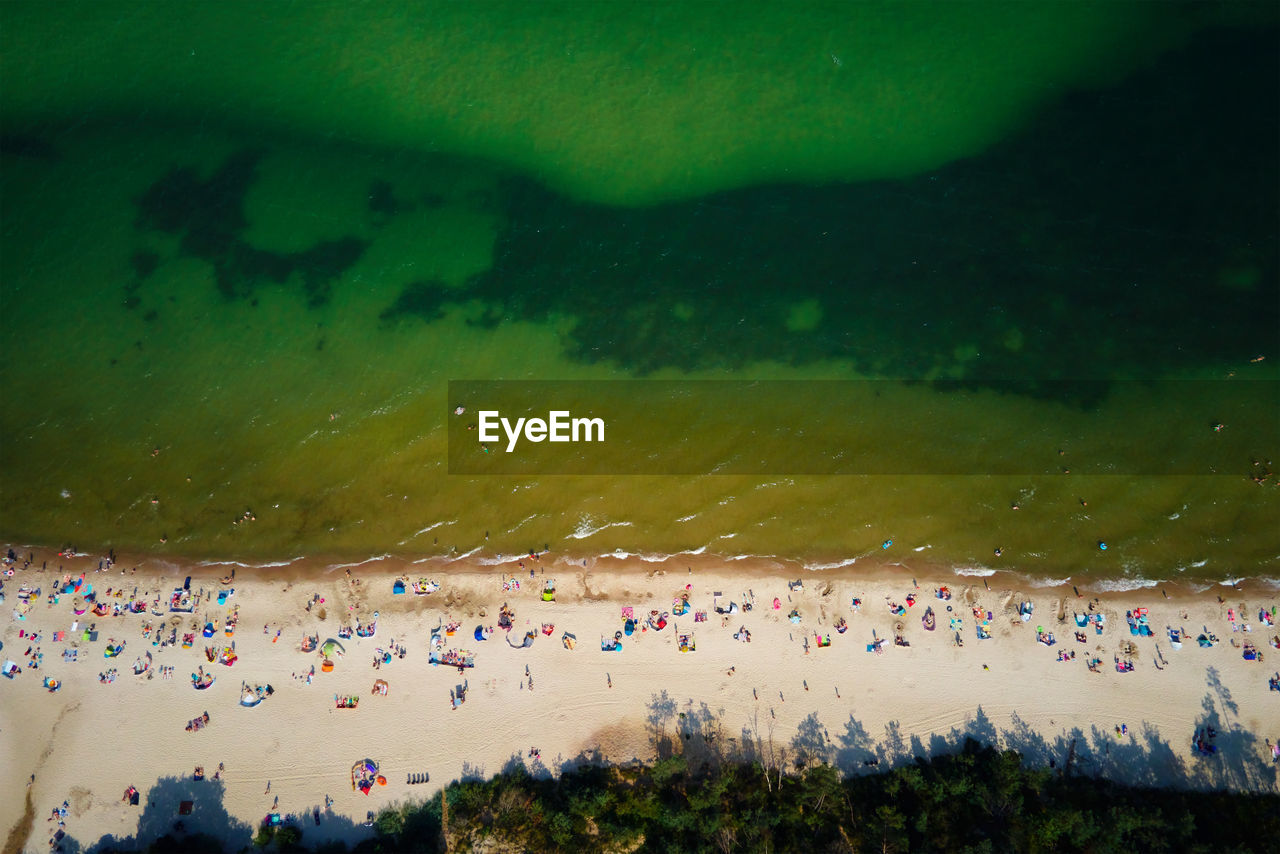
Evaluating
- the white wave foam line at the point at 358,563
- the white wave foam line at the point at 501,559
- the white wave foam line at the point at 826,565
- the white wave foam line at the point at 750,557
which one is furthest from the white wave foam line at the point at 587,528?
the white wave foam line at the point at 358,563

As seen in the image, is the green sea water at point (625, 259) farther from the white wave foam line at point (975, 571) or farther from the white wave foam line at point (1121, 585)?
the white wave foam line at point (975, 571)

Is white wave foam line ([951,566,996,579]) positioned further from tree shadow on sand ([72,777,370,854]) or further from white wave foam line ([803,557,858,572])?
tree shadow on sand ([72,777,370,854])

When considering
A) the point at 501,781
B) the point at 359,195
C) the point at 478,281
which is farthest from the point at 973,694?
the point at 359,195

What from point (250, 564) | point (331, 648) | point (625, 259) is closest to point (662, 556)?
point (625, 259)

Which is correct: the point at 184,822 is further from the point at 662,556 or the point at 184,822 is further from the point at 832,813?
the point at 832,813

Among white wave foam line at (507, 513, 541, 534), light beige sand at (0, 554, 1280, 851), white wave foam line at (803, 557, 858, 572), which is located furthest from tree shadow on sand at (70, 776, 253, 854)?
white wave foam line at (803, 557, 858, 572)

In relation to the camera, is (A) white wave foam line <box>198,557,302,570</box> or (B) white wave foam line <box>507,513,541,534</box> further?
(B) white wave foam line <box>507,513,541,534</box>
